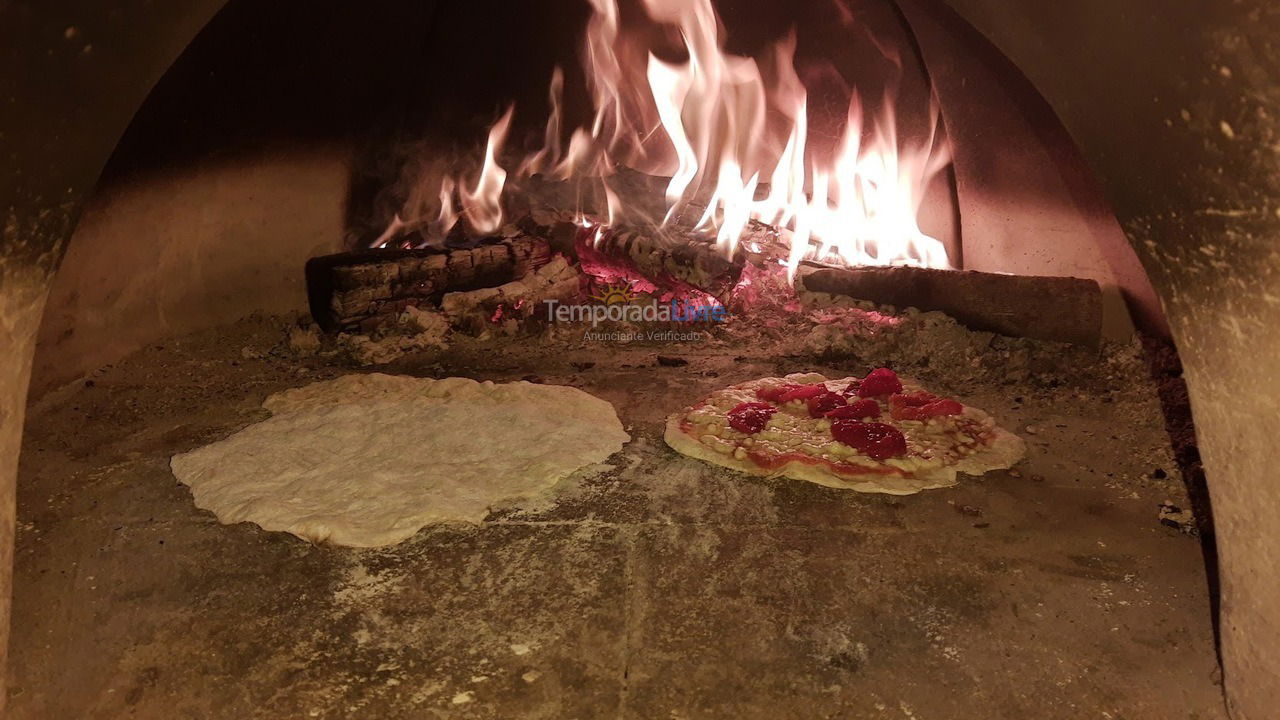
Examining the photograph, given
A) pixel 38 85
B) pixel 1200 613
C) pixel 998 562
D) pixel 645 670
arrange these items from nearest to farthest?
pixel 38 85, pixel 645 670, pixel 1200 613, pixel 998 562

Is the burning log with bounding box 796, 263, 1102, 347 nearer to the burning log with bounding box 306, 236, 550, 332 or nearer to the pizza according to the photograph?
the pizza

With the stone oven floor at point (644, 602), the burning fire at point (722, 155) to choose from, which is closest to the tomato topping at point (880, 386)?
the stone oven floor at point (644, 602)

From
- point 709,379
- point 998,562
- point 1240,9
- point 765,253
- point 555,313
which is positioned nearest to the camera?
point 1240,9

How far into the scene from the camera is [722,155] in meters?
5.39

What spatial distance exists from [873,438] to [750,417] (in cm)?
47

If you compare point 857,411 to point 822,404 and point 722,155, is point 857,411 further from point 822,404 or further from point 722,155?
point 722,155

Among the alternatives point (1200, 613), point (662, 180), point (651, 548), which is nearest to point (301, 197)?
point (662, 180)

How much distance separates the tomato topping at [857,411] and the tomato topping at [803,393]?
0.12 m

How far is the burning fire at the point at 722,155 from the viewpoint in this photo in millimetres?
5164

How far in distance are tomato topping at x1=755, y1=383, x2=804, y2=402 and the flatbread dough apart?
611 millimetres

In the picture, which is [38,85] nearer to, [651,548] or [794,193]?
[651,548]

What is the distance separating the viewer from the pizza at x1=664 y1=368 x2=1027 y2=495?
3057 mm

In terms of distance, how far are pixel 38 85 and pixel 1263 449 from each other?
7.76ft

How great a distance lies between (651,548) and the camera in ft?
8.70
